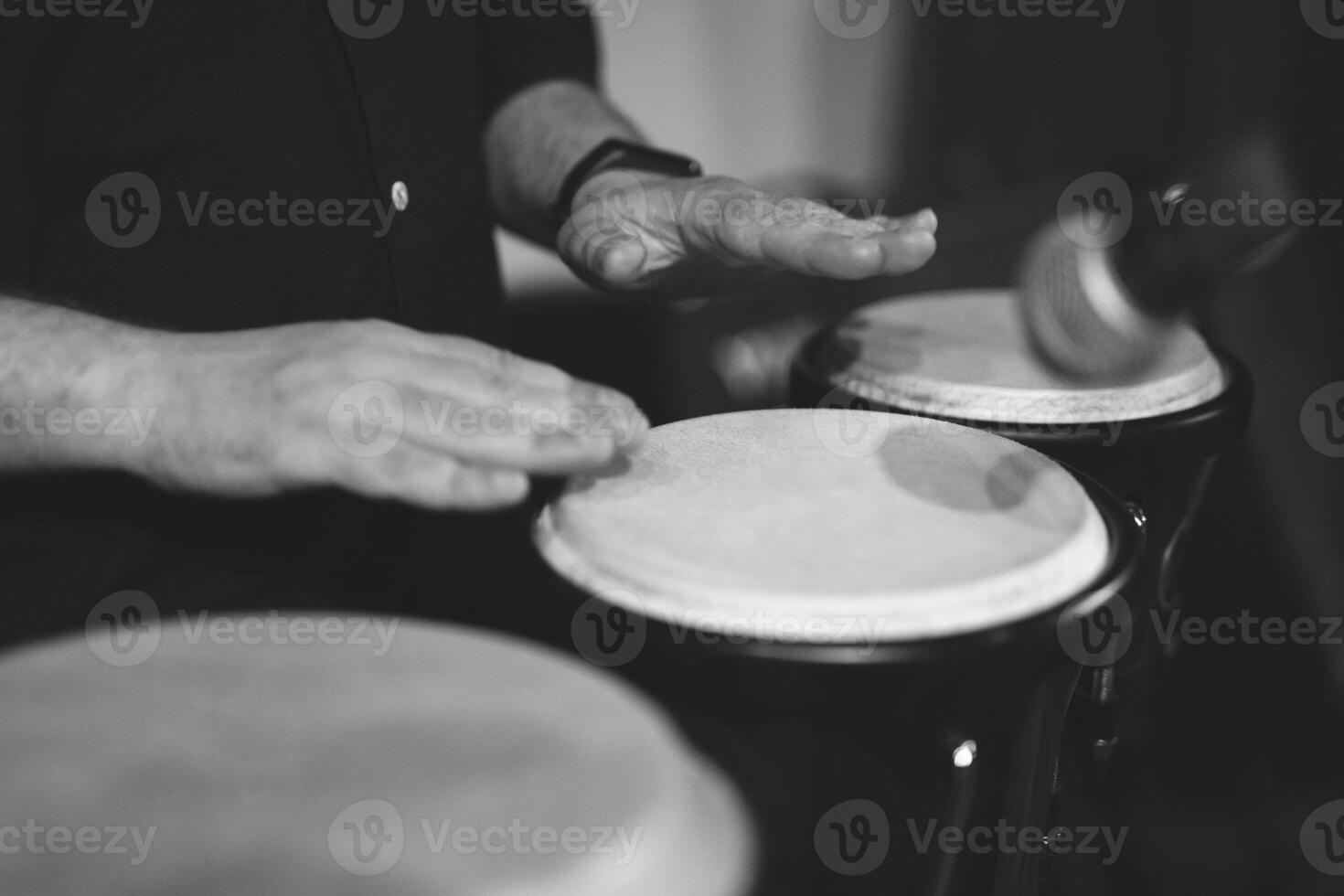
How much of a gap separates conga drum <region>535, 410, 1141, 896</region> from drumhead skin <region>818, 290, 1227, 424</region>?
0.33ft

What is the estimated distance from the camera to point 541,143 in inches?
52.1

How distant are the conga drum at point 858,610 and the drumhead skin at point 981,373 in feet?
0.33

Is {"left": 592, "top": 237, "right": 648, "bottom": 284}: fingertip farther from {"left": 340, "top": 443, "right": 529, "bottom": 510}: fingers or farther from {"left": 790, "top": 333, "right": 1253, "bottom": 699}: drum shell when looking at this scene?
{"left": 340, "top": 443, "right": 529, "bottom": 510}: fingers

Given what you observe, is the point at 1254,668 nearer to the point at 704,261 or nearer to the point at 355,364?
the point at 704,261

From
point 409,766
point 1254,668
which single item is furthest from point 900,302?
point 1254,668

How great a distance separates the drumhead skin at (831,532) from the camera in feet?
2.11

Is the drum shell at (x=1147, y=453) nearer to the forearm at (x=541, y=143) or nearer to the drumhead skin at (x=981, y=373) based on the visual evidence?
the drumhead skin at (x=981, y=373)

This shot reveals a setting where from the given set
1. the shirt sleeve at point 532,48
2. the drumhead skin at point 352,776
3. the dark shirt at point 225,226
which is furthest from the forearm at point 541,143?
the drumhead skin at point 352,776

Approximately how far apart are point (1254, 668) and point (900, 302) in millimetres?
1026

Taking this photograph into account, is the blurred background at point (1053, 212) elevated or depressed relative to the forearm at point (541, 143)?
depressed

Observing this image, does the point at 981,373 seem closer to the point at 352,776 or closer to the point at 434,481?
the point at 434,481

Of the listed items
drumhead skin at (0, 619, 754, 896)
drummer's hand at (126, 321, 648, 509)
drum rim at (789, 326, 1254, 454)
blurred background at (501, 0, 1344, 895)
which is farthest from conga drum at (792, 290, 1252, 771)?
drumhead skin at (0, 619, 754, 896)

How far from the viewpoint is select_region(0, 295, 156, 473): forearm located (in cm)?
75

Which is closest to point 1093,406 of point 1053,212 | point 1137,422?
point 1137,422
